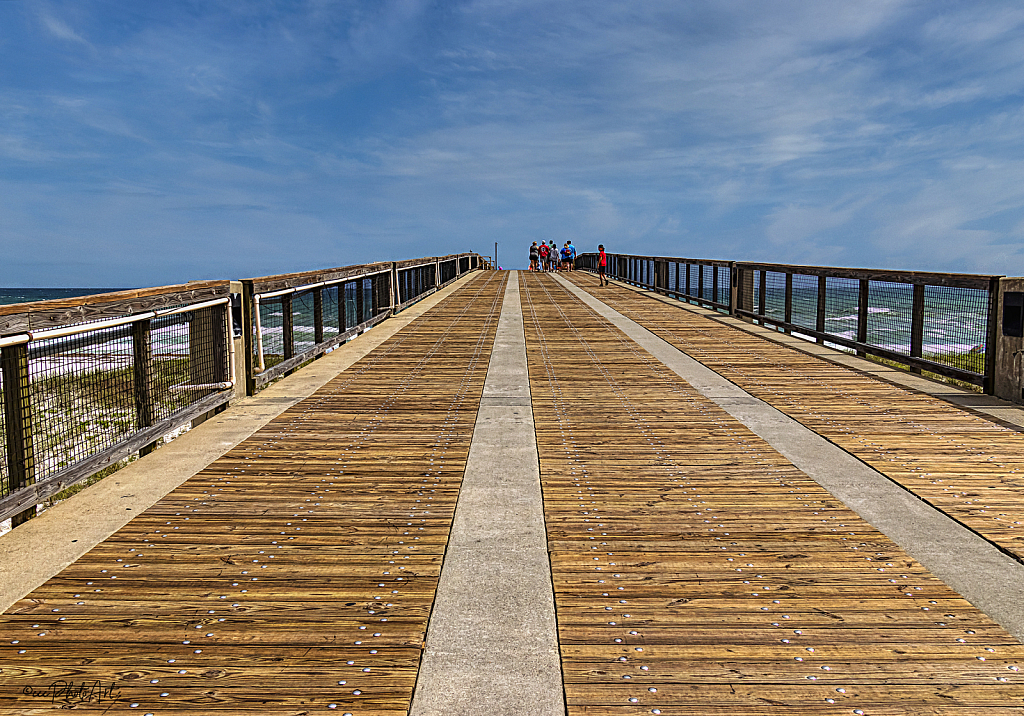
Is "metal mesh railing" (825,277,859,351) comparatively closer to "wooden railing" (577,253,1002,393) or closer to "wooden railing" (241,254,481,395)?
"wooden railing" (577,253,1002,393)

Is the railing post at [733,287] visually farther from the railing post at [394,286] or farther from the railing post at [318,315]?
the railing post at [318,315]

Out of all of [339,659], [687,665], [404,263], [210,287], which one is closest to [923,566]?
[687,665]

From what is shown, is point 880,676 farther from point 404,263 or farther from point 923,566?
point 404,263

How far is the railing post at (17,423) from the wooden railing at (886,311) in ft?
29.8

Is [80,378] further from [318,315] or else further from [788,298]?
[788,298]

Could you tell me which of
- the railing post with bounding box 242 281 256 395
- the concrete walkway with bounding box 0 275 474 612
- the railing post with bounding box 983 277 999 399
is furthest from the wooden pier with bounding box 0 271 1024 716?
the railing post with bounding box 242 281 256 395

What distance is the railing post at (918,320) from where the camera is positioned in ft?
30.2

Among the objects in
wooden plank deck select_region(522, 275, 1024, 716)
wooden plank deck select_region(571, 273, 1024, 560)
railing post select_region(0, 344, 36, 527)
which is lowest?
wooden plank deck select_region(522, 275, 1024, 716)

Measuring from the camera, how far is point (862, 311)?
10.6m

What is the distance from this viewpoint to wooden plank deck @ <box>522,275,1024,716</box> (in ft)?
8.77

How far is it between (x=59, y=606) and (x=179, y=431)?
11.2 ft

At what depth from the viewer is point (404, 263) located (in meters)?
17.9

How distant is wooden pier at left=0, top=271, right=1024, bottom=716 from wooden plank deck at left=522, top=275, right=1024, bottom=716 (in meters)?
0.01

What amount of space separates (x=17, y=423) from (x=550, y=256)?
143 ft
